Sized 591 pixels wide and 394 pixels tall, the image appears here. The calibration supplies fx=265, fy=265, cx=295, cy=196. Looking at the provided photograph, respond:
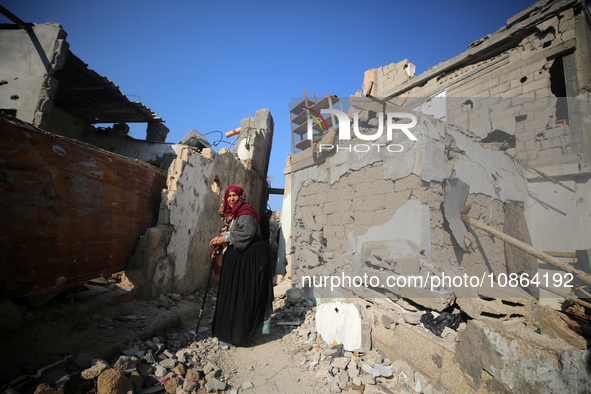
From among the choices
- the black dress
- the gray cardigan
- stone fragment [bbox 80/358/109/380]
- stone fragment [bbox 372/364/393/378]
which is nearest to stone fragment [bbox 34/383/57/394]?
stone fragment [bbox 80/358/109/380]

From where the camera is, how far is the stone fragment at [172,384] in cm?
192

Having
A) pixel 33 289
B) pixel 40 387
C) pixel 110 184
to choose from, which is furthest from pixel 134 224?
pixel 40 387

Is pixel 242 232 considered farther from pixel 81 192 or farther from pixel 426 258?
pixel 426 258

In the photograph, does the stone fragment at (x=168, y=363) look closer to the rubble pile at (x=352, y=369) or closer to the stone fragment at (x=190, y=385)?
the stone fragment at (x=190, y=385)

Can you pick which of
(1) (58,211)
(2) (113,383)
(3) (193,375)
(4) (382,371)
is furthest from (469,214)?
(1) (58,211)

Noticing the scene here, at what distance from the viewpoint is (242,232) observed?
3.01 metres

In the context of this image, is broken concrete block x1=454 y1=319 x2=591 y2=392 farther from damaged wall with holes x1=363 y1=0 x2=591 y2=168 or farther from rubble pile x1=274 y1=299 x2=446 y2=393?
damaged wall with holes x1=363 y1=0 x2=591 y2=168

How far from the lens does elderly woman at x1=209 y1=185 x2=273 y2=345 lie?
2881 mm

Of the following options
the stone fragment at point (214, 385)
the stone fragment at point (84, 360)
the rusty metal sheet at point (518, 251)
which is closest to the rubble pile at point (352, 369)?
the stone fragment at point (214, 385)

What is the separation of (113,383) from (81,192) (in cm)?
173

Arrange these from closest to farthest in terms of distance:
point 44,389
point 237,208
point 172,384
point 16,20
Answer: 1. point 44,389
2. point 172,384
3. point 237,208
4. point 16,20

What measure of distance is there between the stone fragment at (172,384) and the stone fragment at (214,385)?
0.21 m

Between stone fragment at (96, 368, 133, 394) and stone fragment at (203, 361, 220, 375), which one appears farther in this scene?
stone fragment at (203, 361, 220, 375)

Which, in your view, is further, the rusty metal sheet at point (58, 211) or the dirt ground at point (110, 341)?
the rusty metal sheet at point (58, 211)
